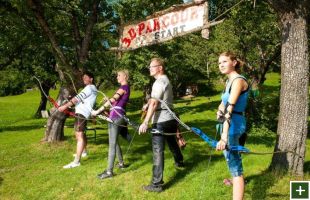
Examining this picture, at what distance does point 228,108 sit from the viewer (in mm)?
5789

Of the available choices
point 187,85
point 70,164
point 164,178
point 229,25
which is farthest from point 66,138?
point 187,85

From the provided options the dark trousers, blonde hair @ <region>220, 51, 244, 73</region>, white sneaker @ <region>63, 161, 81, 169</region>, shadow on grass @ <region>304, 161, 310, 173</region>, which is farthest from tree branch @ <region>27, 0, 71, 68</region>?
shadow on grass @ <region>304, 161, 310, 173</region>

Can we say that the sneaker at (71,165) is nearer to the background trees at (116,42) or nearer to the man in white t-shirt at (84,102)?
the man in white t-shirt at (84,102)

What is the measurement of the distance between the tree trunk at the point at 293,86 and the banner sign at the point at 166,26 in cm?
173

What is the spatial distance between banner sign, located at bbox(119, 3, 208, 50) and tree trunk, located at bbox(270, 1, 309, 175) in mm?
1730

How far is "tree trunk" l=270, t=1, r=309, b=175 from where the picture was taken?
7.79 metres

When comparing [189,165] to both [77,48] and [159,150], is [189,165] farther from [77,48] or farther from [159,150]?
[77,48]

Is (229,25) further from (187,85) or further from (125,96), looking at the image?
(187,85)

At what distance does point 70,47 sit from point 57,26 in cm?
105

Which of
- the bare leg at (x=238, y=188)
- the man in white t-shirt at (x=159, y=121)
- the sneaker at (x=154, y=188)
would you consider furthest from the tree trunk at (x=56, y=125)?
the bare leg at (x=238, y=188)

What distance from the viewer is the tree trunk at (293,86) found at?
7.79m

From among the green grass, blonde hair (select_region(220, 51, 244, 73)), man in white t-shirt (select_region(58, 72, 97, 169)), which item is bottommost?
the green grass

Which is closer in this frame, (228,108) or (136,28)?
(228,108)

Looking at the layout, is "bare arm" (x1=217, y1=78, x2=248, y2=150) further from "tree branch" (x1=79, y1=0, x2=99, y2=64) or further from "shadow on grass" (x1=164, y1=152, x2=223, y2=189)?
"tree branch" (x1=79, y1=0, x2=99, y2=64)
